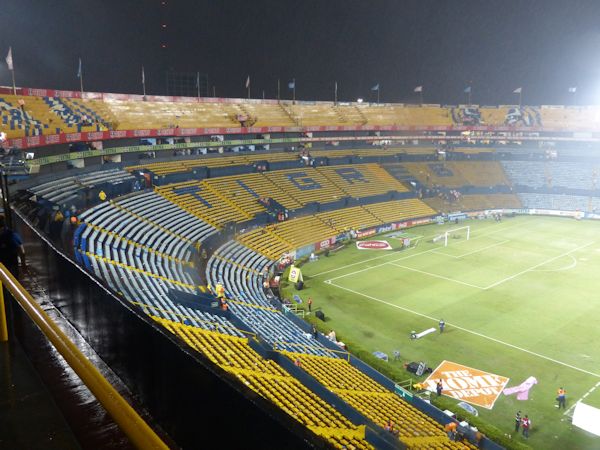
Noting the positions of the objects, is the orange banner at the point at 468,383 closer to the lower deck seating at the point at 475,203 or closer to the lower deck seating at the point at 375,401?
the lower deck seating at the point at 375,401

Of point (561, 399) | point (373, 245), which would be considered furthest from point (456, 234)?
point (561, 399)

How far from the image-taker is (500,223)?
64.3 m

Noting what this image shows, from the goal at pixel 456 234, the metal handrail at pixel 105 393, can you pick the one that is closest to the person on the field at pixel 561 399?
the metal handrail at pixel 105 393

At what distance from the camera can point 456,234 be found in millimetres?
57344

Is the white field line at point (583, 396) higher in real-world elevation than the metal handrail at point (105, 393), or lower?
lower

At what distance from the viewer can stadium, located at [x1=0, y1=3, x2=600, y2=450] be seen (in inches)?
185

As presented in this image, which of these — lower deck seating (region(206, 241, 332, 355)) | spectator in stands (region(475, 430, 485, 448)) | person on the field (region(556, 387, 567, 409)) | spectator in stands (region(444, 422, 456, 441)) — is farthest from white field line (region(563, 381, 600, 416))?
lower deck seating (region(206, 241, 332, 355))

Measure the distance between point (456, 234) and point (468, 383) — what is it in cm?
3493

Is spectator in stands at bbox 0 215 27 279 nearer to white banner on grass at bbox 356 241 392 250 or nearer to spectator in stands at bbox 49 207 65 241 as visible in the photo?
spectator in stands at bbox 49 207 65 241

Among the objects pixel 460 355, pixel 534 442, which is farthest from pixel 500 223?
pixel 534 442

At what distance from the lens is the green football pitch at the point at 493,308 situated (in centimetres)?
2438

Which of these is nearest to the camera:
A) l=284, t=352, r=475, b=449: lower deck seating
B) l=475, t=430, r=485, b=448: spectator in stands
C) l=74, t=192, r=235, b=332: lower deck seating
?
l=284, t=352, r=475, b=449: lower deck seating

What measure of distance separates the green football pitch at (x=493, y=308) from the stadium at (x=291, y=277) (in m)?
0.18

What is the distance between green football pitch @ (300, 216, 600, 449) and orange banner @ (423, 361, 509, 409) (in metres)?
0.49
